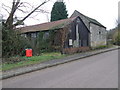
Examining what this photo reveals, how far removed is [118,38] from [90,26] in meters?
15.3

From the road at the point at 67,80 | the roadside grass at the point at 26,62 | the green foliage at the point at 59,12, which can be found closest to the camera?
the road at the point at 67,80

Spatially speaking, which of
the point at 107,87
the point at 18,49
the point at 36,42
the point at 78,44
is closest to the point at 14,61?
the point at 18,49

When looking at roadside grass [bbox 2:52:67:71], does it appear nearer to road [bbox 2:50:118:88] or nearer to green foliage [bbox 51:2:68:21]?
road [bbox 2:50:118:88]

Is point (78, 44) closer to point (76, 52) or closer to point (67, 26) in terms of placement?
point (76, 52)

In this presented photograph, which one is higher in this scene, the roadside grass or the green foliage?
the green foliage

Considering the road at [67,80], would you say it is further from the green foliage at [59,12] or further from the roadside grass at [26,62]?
the green foliage at [59,12]

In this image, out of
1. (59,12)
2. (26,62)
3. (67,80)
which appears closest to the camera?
(67,80)

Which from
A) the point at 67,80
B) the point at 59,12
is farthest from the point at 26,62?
the point at 59,12

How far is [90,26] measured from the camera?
29922 millimetres

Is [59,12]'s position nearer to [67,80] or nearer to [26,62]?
[26,62]

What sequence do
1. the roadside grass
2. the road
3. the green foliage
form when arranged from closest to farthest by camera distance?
the road < the roadside grass < the green foliage

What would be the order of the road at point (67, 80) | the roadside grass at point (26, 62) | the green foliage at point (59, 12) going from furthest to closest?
the green foliage at point (59, 12) < the roadside grass at point (26, 62) < the road at point (67, 80)

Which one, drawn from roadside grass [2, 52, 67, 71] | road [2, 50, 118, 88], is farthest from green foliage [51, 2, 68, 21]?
road [2, 50, 118, 88]

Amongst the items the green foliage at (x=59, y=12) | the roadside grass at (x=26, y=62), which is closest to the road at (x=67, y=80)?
the roadside grass at (x=26, y=62)
